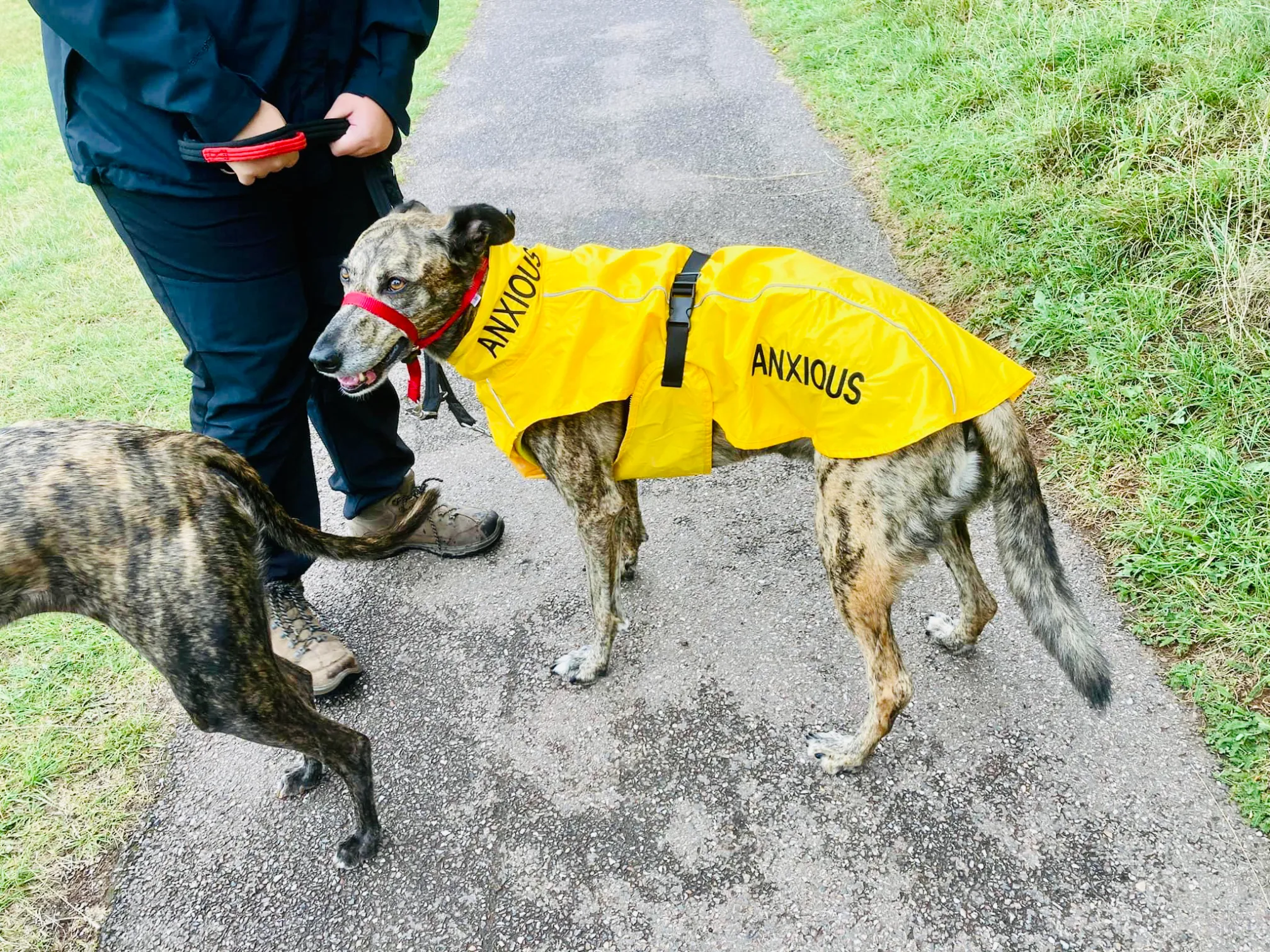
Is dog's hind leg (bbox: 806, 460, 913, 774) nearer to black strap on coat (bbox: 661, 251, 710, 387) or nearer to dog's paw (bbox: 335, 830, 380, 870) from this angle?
black strap on coat (bbox: 661, 251, 710, 387)

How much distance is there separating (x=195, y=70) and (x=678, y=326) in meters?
1.56

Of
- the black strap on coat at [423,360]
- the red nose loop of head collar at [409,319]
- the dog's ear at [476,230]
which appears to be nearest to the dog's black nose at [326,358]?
the red nose loop of head collar at [409,319]

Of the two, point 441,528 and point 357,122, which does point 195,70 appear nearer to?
point 357,122

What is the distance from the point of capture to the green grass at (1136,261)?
2.81m

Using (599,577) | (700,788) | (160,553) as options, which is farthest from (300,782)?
(700,788)

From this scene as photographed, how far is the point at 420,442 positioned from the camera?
4.34 m

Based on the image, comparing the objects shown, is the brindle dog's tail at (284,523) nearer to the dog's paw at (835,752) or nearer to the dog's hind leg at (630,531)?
the dog's hind leg at (630,531)

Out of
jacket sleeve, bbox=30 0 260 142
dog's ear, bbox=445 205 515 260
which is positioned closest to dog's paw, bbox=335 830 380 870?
dog's ear, bbox=445 205 515 260

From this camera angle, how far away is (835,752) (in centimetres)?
255

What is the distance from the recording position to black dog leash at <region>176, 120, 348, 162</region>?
2.25 m

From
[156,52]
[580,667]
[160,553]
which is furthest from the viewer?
[580,667]

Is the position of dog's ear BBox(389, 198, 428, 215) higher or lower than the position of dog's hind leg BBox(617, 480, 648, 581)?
higher

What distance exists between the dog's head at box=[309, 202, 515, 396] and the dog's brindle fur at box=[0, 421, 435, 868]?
0.46m

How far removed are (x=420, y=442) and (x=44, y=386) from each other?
2701 millimetres
